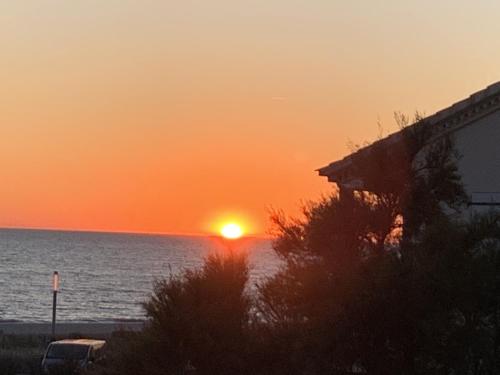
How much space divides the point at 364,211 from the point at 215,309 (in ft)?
12.3

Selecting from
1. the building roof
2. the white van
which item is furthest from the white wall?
the white van

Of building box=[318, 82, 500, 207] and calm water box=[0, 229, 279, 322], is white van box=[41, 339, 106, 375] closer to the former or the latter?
calm water box=[0, 229, 279, 322]

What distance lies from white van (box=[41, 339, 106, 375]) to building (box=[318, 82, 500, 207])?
1058 cm

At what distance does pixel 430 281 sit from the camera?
10.7 metres

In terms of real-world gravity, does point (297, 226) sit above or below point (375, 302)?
above

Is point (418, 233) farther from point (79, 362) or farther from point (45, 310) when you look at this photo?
point (45, 310)

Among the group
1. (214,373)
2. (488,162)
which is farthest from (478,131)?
(214,373)

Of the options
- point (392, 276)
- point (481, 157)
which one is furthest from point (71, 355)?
point (392, 276)

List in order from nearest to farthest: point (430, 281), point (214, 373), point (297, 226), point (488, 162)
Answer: point (430, 281)
point (297, 226)
point (214, 373)
point (488, 162)

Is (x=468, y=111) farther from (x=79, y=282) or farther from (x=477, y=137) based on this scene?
(x=79, y=282)

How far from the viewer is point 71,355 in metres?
25.0

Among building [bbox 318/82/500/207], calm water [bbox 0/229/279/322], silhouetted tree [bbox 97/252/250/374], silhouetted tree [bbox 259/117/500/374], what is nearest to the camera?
silhouetted tree [bbox 259/117/500/374]

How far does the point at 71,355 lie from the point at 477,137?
1317 centimetres

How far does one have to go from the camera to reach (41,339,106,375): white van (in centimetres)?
2399
